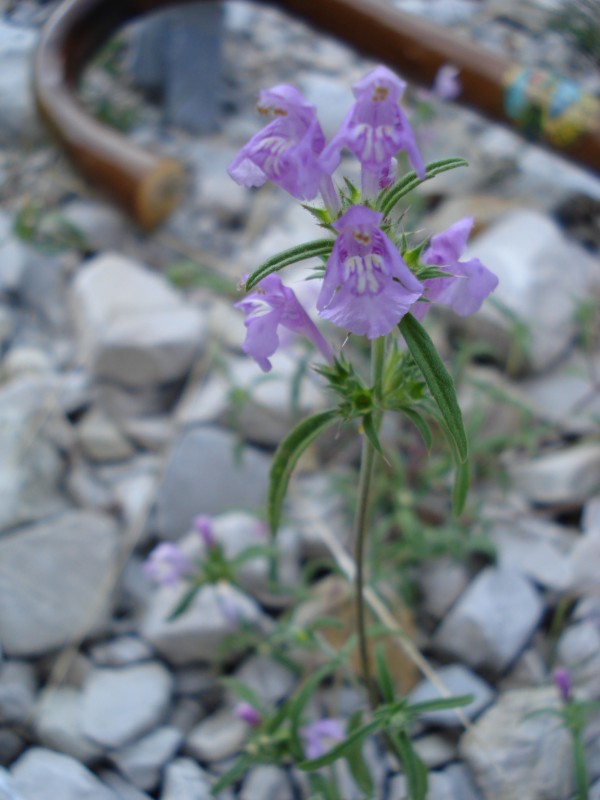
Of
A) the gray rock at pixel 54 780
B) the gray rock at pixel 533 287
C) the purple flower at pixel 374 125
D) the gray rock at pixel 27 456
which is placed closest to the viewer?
the purple flower at pixel 374 125

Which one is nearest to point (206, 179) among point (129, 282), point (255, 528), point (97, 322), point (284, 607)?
point (129, 282)

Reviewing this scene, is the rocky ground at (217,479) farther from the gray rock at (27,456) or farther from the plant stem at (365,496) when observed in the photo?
the plant stem at (365,496)

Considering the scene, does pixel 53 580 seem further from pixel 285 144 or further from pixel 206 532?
pixel 285 144

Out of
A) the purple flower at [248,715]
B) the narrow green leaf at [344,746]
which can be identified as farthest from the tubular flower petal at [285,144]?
the purple flower at [248,715]

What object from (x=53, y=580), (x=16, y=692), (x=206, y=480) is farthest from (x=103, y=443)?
(x=16, y=692)

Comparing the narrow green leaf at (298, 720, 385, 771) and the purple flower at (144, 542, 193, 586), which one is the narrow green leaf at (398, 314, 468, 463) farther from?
the purple flower at (144, 542, 193, 586)

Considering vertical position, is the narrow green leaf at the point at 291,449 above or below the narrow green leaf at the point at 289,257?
below

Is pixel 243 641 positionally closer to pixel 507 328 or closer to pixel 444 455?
pixel 444 455
